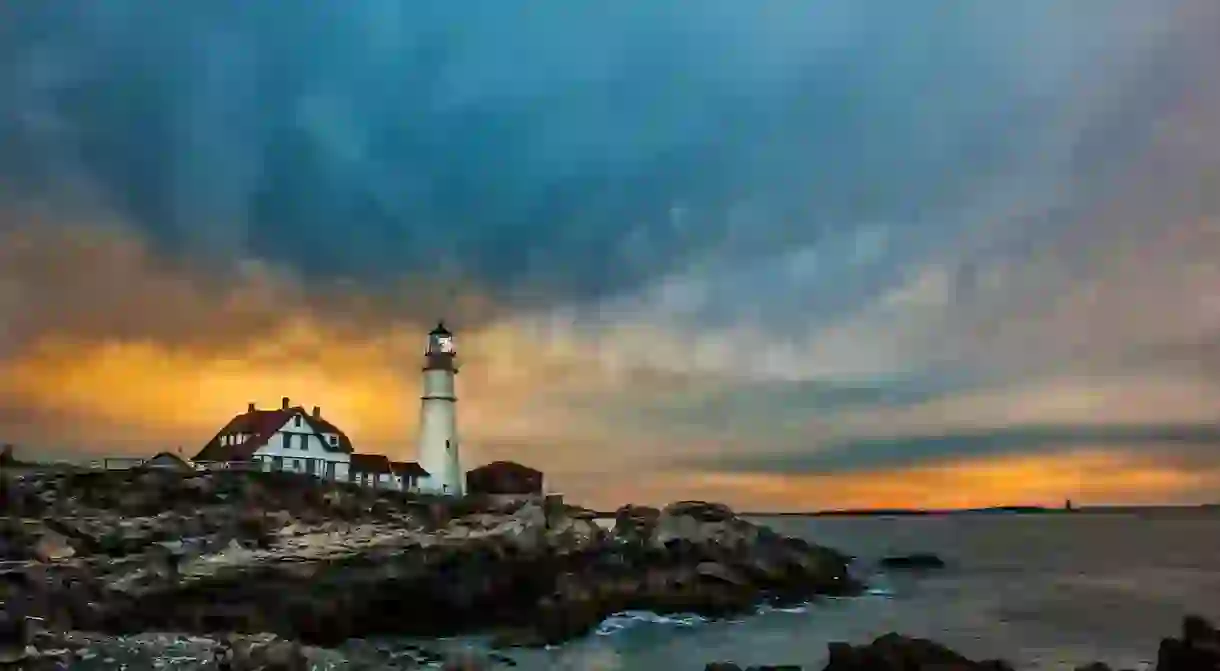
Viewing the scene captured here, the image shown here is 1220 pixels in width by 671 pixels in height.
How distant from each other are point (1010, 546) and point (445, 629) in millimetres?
74826

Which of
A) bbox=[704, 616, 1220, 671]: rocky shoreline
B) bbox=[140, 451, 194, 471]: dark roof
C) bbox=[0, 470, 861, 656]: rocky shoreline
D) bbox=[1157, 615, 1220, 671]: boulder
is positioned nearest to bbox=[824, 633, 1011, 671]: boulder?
bbox=[704, 616, 1220, 671]: rocky shoreline

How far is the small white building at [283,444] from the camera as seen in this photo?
4056 centimetres

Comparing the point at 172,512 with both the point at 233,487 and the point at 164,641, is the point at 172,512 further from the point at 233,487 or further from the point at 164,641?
the point at 164,641

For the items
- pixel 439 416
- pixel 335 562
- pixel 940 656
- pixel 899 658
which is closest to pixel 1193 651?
pixel 940 656

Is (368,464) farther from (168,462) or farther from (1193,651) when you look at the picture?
(1193,651)

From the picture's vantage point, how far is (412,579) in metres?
27.9

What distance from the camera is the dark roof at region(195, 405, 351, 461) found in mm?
40625

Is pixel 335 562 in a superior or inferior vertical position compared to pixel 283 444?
inferior

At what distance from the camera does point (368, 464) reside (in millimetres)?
44188

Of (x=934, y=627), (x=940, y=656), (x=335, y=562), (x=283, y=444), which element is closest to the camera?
(x=940, y=656)

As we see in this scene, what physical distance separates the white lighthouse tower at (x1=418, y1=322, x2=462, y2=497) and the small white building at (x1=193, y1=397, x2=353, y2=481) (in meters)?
3.59

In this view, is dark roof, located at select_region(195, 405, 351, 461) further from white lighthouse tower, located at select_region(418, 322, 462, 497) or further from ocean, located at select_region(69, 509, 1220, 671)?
ocean, located at select_region(69, 509, 1220, 671)

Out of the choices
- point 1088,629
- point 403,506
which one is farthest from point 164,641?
point 1088,629

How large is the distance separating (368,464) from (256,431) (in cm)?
503
